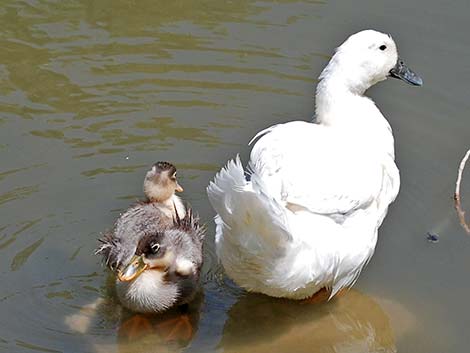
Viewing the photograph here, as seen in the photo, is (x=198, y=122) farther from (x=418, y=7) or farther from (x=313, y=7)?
(x=418, y=7)

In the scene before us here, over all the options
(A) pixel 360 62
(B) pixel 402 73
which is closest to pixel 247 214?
(A) pixel 360 62

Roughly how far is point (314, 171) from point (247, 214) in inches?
25.5

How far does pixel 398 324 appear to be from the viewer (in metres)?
6.07

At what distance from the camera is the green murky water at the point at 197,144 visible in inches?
235

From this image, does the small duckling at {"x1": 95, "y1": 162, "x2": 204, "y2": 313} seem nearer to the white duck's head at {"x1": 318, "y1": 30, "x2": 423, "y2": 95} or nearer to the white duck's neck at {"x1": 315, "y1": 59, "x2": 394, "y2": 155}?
the white duck's neck at {"x1": 315, "y1": 59, "x2": 394, "y2": 155}

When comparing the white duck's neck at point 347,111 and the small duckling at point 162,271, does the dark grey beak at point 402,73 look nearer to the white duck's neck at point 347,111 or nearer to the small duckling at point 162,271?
the white duck's neck at point 347,111

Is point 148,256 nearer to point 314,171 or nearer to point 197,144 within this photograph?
point 314,171

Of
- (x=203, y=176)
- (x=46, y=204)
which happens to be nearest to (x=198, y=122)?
(x=203, y=176)

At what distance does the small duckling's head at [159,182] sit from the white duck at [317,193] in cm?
50

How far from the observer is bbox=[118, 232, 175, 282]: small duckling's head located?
219 inches

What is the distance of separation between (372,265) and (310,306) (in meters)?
0.51

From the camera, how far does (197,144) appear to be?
7293 mm

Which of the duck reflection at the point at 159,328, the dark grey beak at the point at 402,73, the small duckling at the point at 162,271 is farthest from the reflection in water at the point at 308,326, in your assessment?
the dark grey beak at the point at 402,73

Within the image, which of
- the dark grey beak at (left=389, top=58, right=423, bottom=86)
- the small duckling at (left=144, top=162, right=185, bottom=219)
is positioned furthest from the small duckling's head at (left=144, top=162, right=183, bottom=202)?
the dark grey beak at (left=389, top=58, right=423, bottom=86)
